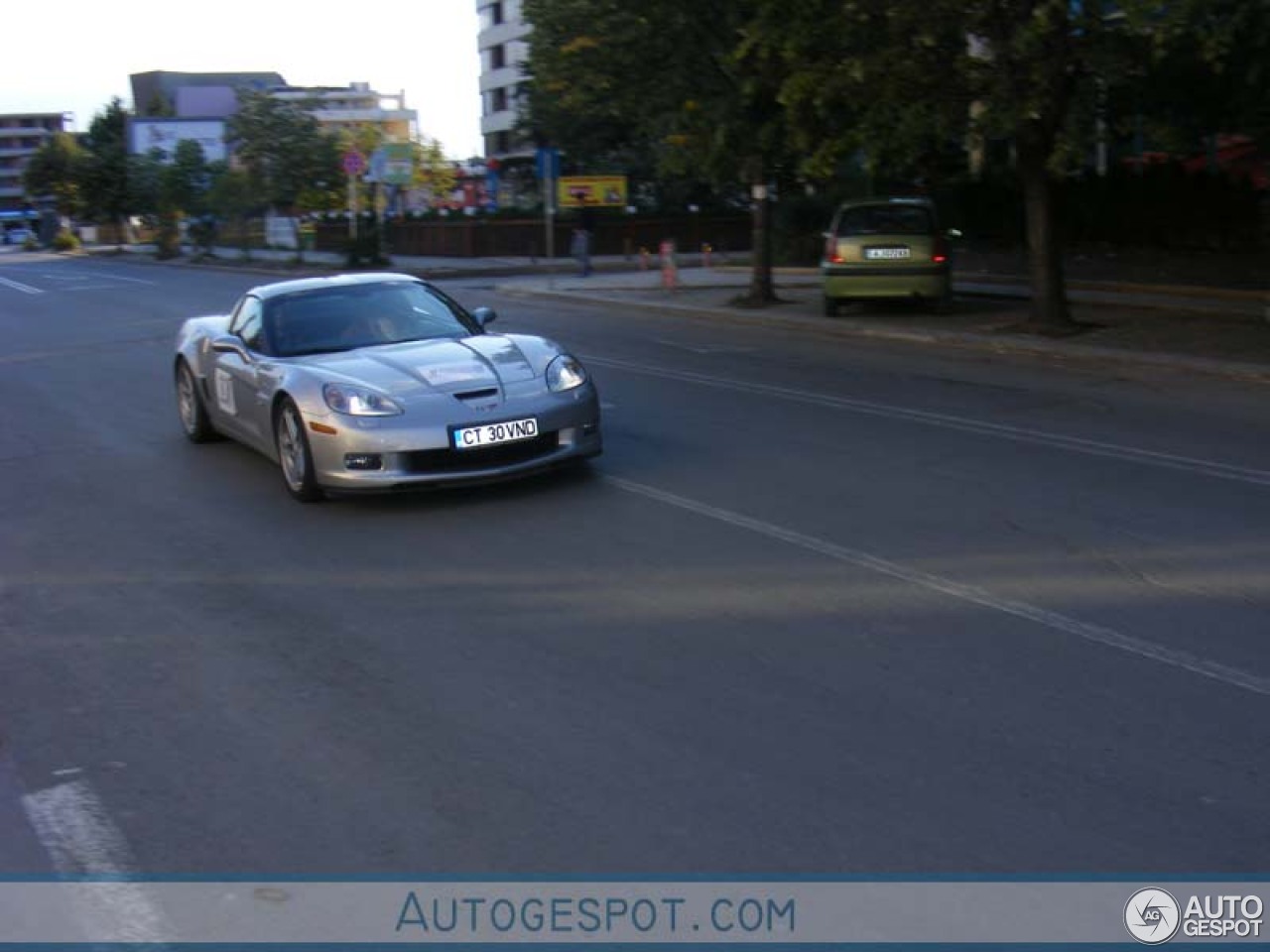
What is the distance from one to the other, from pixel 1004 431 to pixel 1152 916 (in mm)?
7685

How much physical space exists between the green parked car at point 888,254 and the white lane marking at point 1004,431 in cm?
575

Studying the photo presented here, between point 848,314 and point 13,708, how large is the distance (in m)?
16.9

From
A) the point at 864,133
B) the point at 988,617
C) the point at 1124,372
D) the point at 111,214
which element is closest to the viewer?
the point at 988,617

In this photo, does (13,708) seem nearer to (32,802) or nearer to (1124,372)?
(32,802)

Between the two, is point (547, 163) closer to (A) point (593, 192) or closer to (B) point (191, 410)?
(A) point (593, 192)

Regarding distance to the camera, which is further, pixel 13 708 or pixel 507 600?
pixel 507 600

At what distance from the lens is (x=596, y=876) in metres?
4.09

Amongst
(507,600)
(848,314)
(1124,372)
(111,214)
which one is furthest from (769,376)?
(111,214)

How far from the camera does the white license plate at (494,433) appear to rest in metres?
8.55

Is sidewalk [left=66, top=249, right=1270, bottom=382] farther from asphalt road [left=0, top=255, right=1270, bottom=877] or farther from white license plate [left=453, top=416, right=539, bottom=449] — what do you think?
white license plate [left=453, top=416, right=539, bottom=449]

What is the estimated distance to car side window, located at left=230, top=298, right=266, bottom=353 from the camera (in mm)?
9930

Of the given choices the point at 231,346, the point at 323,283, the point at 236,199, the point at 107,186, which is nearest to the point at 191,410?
the point at 231,346

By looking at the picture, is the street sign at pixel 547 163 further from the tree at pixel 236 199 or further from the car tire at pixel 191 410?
the car tire at pixel 191 410

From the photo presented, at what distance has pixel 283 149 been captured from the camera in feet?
185
